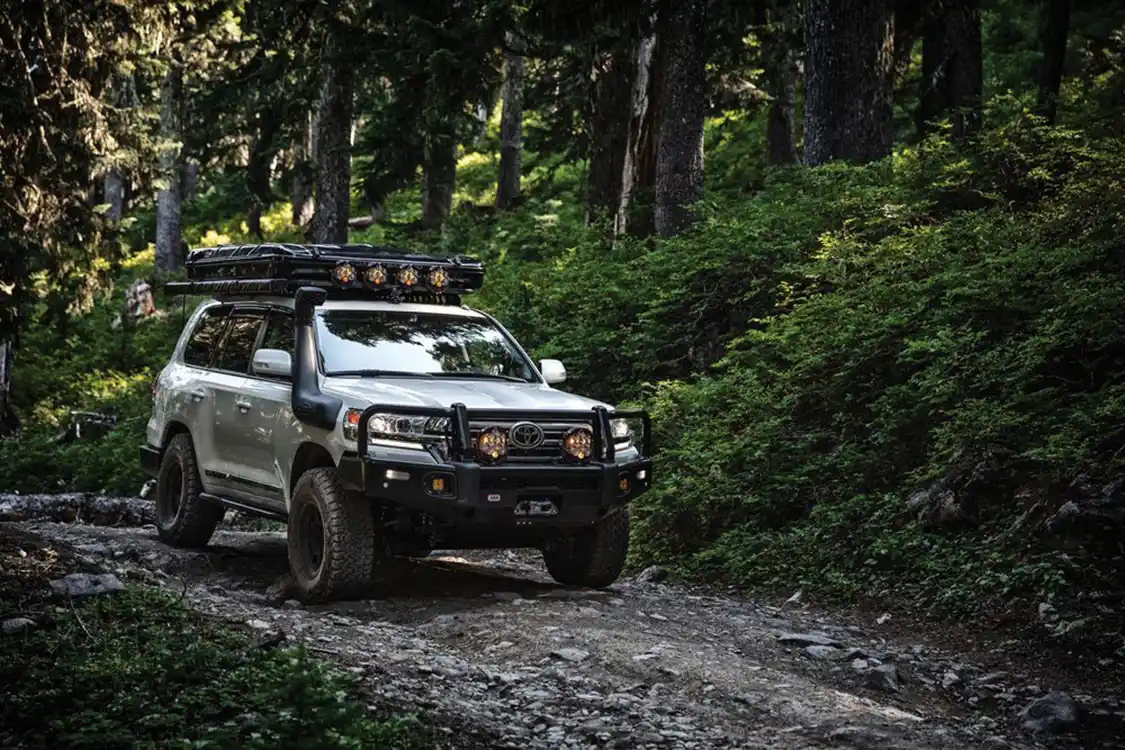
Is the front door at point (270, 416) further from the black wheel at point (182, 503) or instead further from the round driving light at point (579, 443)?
the round driving light at point (579, 443)

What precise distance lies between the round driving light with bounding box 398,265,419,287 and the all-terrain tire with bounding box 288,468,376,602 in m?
1.97

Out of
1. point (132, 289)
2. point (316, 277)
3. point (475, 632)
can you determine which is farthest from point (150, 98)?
point (475, 632)

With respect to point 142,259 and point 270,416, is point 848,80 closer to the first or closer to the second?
point 270,416

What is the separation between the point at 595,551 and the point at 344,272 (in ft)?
9.50

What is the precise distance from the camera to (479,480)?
29.0ft

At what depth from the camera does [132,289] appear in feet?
105

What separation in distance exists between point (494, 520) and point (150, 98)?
35.1m

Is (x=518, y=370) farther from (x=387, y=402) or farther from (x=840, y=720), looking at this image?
(x=840, y=720)

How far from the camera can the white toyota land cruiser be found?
8.96 m

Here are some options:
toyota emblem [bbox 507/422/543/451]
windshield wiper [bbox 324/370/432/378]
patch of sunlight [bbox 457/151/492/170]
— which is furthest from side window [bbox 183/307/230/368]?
patch of sunlight [bbox 457/151/492/170]

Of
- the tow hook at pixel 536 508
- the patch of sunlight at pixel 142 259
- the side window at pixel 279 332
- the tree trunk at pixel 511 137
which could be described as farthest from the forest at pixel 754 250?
the patch of sunlight at pixel 142 259

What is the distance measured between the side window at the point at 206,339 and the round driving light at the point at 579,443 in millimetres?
3828

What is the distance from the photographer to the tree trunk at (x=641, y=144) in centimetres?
2131

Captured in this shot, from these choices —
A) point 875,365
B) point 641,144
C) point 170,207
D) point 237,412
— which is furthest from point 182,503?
point 170,207
